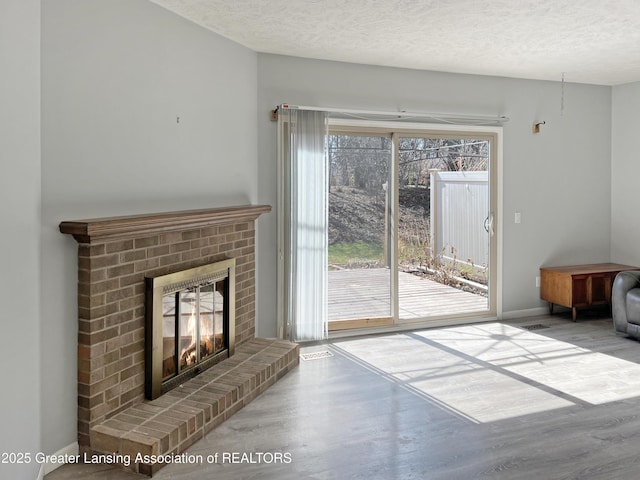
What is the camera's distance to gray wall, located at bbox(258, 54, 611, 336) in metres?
4.77

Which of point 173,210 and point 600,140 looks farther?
point 600,140

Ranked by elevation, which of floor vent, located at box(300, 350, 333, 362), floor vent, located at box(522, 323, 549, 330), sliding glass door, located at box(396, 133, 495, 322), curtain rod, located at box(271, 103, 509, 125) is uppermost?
curtain rod, located at box(271, 103, 509, 125)

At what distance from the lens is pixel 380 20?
3.78 m

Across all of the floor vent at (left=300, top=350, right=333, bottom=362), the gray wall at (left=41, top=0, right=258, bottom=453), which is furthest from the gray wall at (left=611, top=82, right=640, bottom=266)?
the gray wall at (left=41, top=0, right=258, bottom=453)

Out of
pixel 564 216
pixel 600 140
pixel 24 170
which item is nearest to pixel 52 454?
pixel 24 170

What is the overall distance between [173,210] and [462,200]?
127 inches

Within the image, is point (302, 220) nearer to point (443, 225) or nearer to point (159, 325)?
point (443, 225)

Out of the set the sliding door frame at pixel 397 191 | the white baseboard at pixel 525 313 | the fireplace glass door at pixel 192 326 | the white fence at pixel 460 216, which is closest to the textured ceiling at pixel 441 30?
the sliding door frame at pixel 397 191

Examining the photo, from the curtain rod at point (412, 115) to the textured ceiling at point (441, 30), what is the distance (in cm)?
44

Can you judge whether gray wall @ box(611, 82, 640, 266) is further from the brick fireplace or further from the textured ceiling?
the brick fireplace

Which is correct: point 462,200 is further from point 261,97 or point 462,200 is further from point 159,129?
point 159,129

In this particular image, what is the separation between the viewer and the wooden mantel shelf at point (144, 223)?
8.68ft

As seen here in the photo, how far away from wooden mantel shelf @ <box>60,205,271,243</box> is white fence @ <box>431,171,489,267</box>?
229 cm

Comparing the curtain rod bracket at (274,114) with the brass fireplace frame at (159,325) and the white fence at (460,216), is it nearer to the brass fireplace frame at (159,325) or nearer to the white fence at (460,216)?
the brass fireplace frame at (159,325)
